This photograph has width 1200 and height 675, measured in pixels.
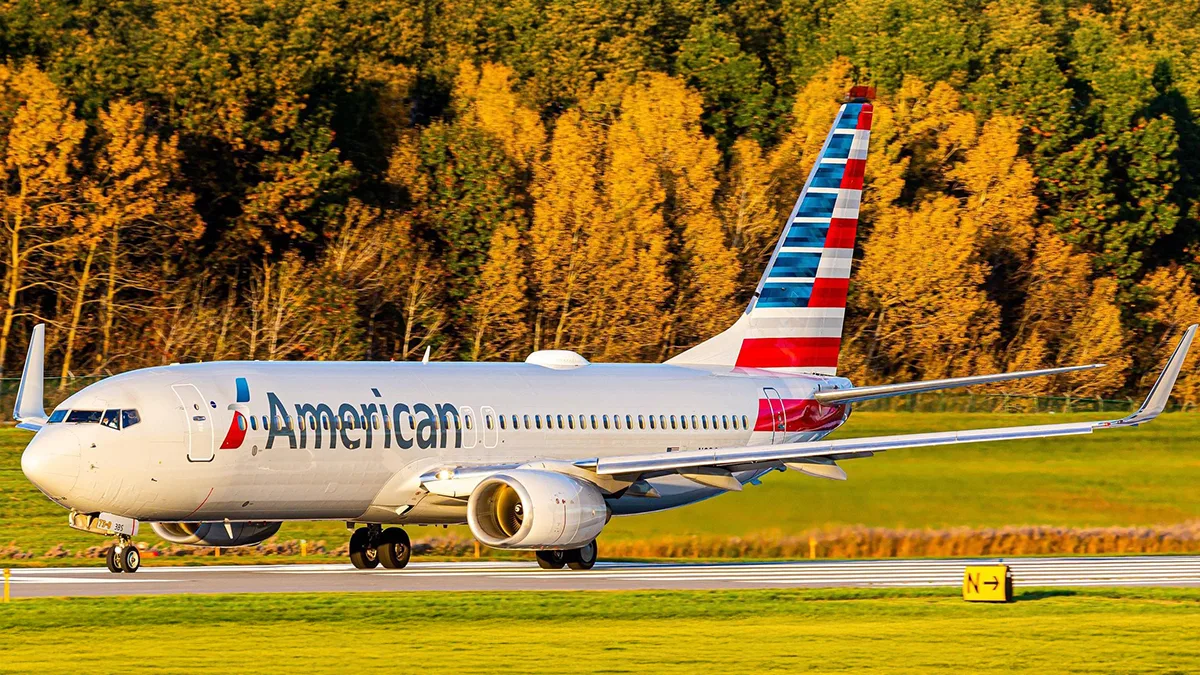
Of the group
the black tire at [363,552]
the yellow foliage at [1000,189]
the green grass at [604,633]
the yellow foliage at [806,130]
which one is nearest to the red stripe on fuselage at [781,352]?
the black tire at [363,552]

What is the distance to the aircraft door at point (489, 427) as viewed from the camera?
3628cm

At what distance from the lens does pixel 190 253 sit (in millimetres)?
69312

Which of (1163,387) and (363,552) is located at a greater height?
(1163,387)

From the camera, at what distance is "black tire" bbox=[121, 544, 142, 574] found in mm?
33312

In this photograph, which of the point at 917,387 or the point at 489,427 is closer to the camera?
the point at 489,427

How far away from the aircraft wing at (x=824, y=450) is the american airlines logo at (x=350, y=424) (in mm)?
2653

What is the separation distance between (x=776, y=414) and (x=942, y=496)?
6983 mm

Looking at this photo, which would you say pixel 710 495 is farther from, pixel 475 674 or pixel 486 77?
pixel 486 77

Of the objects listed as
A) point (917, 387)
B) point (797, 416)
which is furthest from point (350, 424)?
point (797, 416)

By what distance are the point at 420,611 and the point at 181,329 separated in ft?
131

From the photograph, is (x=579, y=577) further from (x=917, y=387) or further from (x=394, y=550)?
(x=917, y=387)

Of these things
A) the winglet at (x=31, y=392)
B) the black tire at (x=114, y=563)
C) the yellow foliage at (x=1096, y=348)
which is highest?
the winglet at (x=31, y=392)

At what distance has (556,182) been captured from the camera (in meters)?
74.6

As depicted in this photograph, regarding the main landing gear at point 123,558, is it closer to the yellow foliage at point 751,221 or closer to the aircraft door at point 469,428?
the aircraft door at point 469,428
